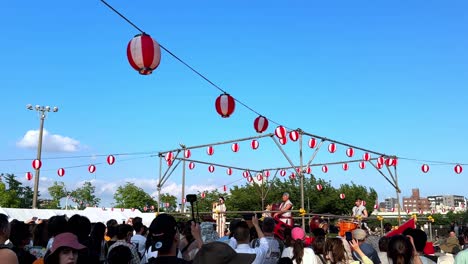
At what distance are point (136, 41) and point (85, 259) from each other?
495cm

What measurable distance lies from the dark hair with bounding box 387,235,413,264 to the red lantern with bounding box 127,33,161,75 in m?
5.27

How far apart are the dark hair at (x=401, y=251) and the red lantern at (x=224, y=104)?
7955 millimetres

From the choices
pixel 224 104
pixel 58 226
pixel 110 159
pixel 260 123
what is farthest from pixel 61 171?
pixel 58 226

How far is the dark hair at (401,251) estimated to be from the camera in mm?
3592

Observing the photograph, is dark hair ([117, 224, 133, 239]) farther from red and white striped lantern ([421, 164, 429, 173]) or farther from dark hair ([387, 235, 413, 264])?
red and white striped lantern ([421, 164, 429, 173])

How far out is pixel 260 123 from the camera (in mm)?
13812

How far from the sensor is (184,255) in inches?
215

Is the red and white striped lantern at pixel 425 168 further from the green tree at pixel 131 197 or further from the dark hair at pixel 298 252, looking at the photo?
the green tree at pixel 131 197

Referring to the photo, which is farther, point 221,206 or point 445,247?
point 221,206

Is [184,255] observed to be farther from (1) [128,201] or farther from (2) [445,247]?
(1) [128,201]

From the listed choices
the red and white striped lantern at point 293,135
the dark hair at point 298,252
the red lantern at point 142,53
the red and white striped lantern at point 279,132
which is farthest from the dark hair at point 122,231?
the red and white striped lantern at point 293,135

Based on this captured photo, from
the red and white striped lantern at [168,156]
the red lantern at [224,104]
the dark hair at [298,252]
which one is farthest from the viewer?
the red and white striped lantern at [168,156]

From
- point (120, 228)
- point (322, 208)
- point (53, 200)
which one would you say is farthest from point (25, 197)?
point (120, 228)

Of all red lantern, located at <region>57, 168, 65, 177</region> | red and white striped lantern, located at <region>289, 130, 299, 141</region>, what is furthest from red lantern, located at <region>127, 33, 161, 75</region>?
red lantern, located at <region>57, 168, 65, 177</region>
